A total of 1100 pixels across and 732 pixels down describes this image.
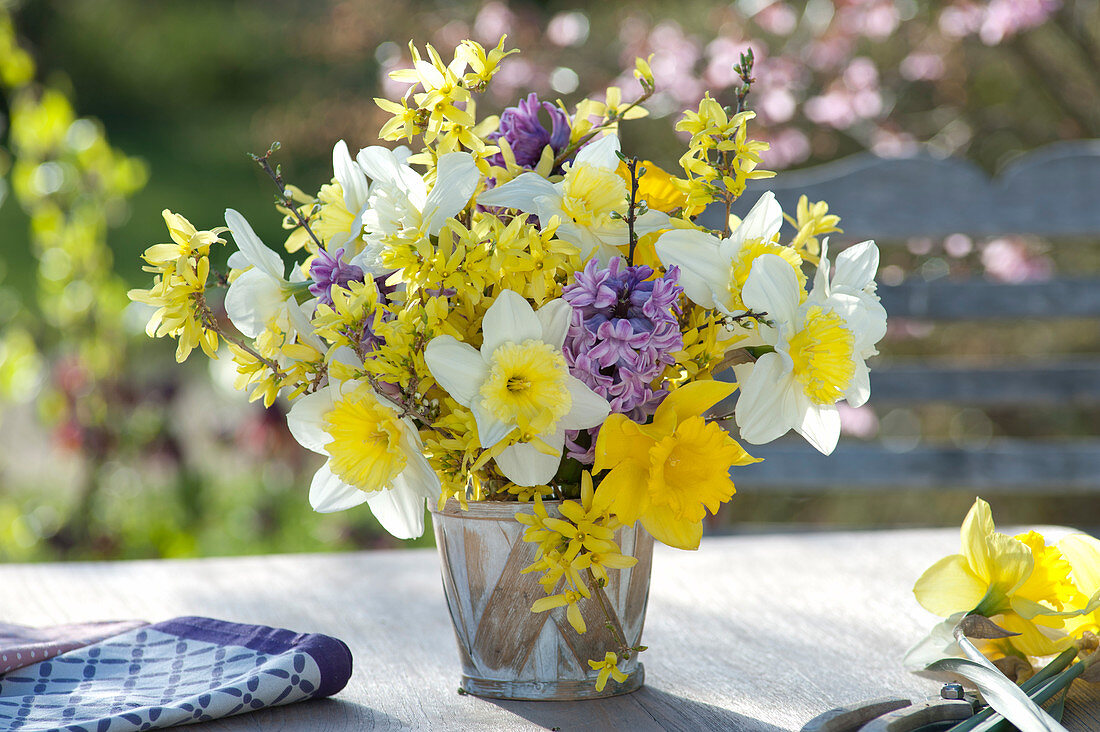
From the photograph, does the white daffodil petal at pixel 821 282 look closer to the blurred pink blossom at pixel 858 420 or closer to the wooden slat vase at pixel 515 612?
the wooden slat vase at pixel 515 612

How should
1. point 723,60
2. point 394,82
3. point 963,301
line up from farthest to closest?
point 394,82 → point 723,60 → point 963,301

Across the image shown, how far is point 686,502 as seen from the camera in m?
0.64

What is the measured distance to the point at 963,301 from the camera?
219 centimetres

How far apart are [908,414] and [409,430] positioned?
2862 millimetres

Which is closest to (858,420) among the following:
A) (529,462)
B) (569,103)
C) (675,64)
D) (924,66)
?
(924,66)

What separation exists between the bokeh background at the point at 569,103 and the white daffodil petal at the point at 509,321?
1685mm

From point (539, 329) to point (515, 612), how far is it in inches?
8.2

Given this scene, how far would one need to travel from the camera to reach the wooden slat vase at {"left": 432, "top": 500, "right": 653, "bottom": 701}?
0.70 m

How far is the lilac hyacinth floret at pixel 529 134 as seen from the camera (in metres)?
0.71

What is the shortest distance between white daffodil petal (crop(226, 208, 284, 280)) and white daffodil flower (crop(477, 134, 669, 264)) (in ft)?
0.46

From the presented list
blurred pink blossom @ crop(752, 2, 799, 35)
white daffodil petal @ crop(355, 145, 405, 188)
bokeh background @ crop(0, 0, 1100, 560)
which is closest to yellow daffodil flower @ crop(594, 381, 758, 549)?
white daffodil petal @ crop(355, 145, 405, 188)

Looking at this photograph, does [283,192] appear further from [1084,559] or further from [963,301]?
[963,301]

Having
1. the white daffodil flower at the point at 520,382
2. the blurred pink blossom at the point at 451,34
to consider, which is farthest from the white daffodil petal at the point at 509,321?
the blurred pink blossom at the point at 451,34

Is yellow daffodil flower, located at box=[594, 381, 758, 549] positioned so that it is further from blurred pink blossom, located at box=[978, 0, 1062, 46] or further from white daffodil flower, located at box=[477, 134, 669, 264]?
blurred pink blossom, located at box=[978, 0, 1062, 46]
